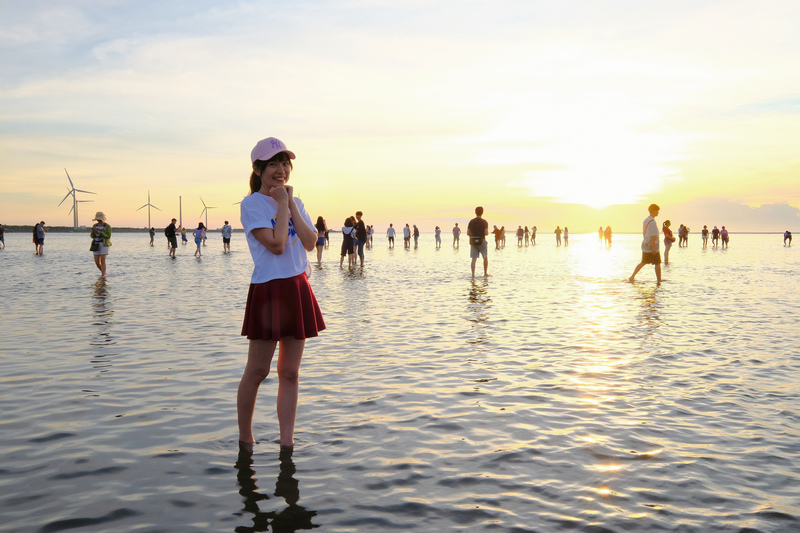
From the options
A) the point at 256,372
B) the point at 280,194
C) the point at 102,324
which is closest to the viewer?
the point at 280,194

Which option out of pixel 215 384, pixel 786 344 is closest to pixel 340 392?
pixel 215 384

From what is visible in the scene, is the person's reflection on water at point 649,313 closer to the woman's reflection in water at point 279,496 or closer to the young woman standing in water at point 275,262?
the young woman standing in water at point 275,262

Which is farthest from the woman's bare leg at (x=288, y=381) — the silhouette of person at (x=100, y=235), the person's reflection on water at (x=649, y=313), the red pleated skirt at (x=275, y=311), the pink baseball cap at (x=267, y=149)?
the silhouette of person at (x=100, y=235)

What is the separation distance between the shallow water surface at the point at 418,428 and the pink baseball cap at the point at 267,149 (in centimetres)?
212

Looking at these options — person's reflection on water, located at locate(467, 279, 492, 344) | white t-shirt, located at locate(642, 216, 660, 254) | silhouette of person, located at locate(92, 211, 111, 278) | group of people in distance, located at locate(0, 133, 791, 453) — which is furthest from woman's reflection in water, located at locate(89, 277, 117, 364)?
white t-shirt, located at locate(642, 216, 660, 254)

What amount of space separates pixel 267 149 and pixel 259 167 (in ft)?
0.46

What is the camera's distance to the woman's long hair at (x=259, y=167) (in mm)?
3971

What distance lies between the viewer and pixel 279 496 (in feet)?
11.7

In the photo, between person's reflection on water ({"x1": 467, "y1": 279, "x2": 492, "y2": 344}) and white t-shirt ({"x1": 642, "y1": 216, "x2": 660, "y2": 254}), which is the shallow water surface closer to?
person's reflection on water ({"x1": 467, "y1": 279, "x2": 492, "y2": 344})

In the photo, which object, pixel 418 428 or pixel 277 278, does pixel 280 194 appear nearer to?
pixel 277 278

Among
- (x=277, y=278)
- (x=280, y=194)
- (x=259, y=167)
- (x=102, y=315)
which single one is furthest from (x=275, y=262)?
(x=102, y=315)

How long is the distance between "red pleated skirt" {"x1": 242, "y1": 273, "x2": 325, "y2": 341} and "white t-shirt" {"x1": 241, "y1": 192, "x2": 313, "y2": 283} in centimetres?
6

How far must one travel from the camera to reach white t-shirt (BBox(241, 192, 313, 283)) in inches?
151

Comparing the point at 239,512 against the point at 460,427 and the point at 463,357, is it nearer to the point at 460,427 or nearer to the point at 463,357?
the point at 460,427
